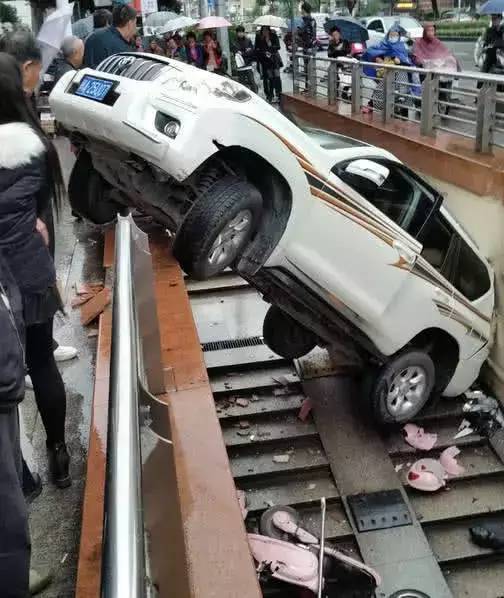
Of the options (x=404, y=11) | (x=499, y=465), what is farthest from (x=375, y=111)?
(x=404, y=11)

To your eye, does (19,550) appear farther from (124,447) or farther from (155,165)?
(155,165)

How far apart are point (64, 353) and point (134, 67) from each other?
2053mm

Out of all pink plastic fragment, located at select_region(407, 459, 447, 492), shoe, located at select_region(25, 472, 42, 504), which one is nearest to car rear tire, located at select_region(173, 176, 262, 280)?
Result: shoe, located at select_region(25, 472, 42, 504)

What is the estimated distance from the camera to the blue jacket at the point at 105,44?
21.9 ft

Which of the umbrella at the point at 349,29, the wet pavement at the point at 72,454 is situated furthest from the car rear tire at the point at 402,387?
the umbrella at the point at 349,29

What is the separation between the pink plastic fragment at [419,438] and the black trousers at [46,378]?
3.58 metres

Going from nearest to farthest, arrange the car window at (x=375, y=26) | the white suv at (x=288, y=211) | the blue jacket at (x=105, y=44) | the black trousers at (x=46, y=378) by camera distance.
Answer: the black trousers at (x=46, y=378) < the white suv at (x=288, y=211) < the blue jacket at (x=105, y=44) < the car window at (x=375, y=26)

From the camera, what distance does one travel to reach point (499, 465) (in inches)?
237

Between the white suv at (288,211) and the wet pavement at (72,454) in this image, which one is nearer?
the wet pavement at (72,454)

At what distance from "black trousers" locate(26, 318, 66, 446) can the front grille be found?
181 cm

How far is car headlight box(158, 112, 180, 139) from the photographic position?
4.00 metres

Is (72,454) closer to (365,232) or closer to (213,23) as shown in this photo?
(365,232)

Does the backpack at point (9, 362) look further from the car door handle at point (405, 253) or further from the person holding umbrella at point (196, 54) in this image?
the person holding umbrella at point (196, 54)

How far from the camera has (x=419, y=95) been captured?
9500 millimetres
